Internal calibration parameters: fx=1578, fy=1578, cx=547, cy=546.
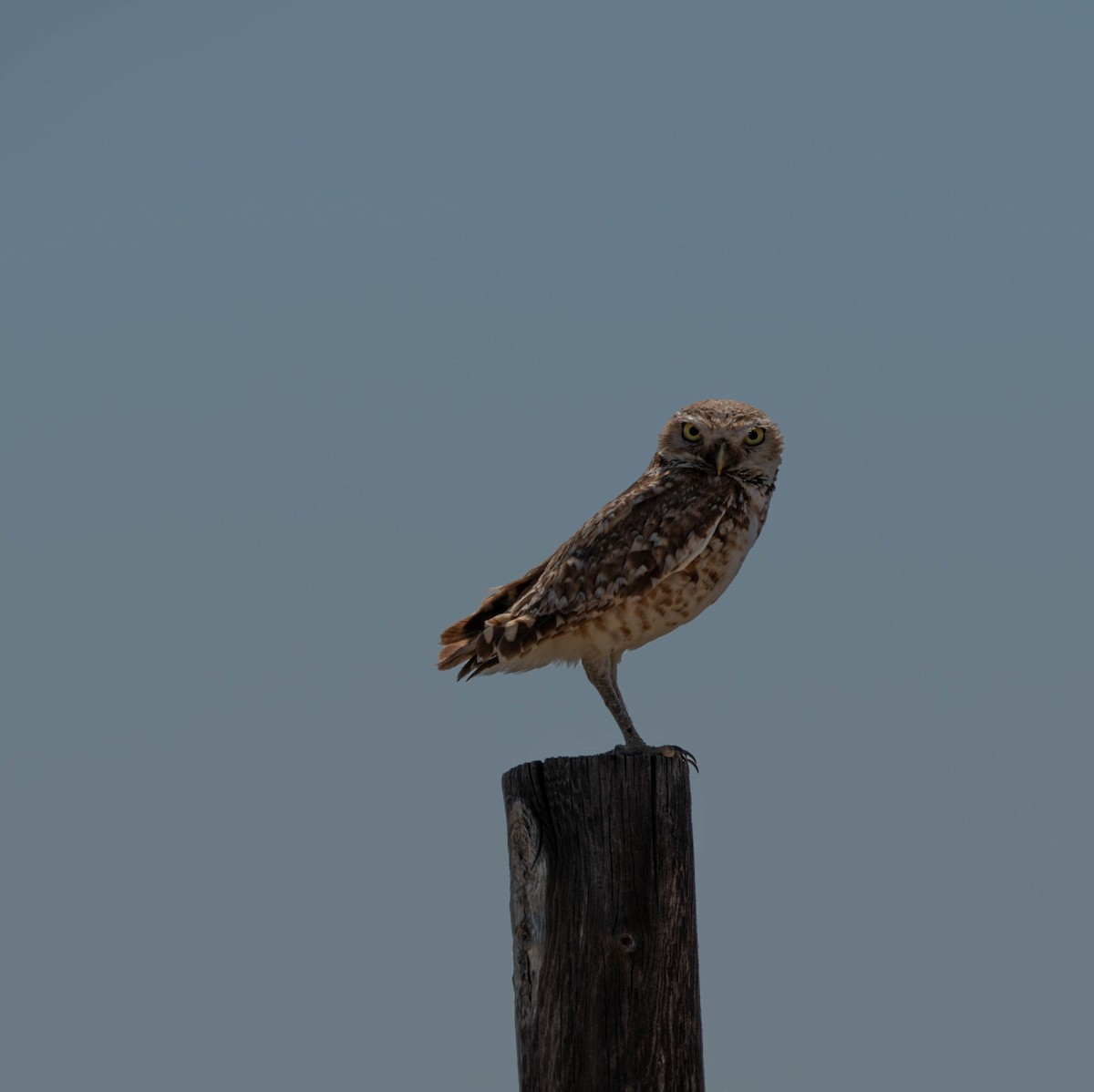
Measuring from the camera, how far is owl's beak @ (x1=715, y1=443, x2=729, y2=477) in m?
8.83

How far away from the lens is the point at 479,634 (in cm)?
840

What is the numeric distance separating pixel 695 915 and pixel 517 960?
0.60 m

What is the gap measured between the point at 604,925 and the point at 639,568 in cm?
350

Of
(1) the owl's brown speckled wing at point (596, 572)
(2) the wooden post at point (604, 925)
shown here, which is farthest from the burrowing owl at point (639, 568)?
(2) the wooden post at point (604, 925)

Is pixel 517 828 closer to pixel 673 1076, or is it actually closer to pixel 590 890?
pixel 590 890

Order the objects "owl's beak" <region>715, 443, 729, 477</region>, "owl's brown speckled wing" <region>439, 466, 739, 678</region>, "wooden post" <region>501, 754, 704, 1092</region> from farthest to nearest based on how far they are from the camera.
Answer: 1. "owl's beak" <region>715, 443, 729, 477</region>
2. "owl's brown speckled wing" <region>439, 466, 739, 678</region>
3. "wooden post" <region>501, 754, 704, 1092</region>

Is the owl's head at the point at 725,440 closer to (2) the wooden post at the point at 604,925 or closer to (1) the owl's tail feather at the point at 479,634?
(1) the owl's tail feather at the point at 479,634

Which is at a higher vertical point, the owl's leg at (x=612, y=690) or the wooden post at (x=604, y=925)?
the owl's leg at (x=612, y=690)

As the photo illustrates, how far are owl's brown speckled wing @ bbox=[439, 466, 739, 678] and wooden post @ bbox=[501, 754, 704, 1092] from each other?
2.95 metres

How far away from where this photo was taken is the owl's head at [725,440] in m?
8.91

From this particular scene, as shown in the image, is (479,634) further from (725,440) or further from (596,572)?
(725,440)

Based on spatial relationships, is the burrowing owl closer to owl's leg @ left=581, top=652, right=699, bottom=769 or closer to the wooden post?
owl's leg @ left=581, top=652, right=699, bottom=769

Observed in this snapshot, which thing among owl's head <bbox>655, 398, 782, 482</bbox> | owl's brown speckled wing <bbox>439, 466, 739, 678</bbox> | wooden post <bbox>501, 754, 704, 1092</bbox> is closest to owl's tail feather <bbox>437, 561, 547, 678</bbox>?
owl's brown speckled wing <bbox>439, 466, 739, 678</bbox>

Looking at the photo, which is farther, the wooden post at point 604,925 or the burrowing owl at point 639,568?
the burrowing owl at point 639,568
